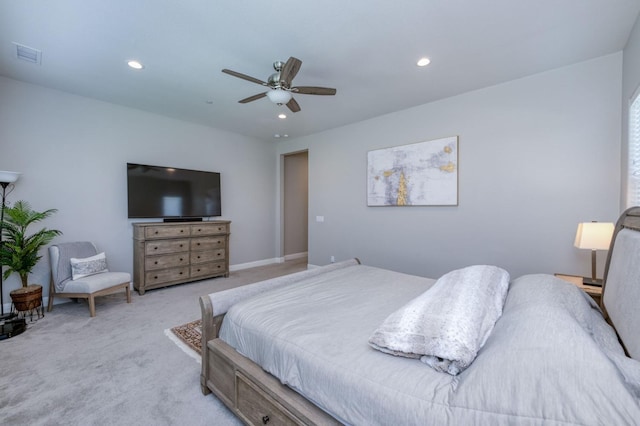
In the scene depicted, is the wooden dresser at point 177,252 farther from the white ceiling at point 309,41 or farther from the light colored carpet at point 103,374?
the white ceiling at point 309,41

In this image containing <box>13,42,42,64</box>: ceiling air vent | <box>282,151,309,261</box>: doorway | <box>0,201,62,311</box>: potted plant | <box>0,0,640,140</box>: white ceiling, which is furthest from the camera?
<box>282,151,309,261</box>: doorway

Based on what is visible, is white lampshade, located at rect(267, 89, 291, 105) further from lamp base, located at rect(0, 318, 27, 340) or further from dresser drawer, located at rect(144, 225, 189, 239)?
lamp base, located at rect(0, 318, 27, 340)

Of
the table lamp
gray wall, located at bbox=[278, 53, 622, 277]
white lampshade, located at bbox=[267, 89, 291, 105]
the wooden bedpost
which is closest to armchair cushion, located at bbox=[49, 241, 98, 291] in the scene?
the wooden bedpost

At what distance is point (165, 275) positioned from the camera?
4.33 m

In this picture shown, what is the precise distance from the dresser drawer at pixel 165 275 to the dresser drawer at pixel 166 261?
0.08 metres

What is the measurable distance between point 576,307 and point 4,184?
17.4 feet

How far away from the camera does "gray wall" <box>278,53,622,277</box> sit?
112 inches

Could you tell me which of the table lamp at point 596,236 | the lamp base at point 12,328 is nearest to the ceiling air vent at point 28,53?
the lamp base at point 12,328

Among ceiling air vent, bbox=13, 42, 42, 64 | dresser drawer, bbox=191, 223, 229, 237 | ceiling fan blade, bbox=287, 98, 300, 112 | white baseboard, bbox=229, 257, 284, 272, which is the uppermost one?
ceiling air vent, bbox=13, 42, 42, 64

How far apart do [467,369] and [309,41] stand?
2.75 metres

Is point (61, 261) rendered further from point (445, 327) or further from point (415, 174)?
point (415, 174)

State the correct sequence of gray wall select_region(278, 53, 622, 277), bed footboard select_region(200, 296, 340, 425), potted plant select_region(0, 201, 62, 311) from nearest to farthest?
1. bed footboard select_region(200, 296, 340, 425)
2. gray wall select_region(278, 53, 622, 277)
3. potted plant select_region(0, 201, 62, 311)

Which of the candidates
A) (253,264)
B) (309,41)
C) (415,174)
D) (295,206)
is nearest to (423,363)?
(309,41)

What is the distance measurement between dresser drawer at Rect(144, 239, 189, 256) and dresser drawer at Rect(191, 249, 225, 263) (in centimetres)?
20
